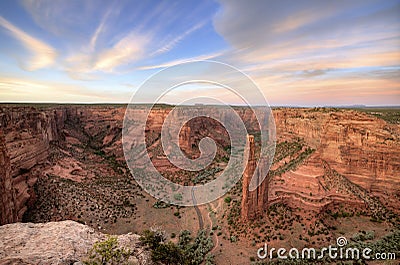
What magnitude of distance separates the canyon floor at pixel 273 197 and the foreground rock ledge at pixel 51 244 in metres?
12.0

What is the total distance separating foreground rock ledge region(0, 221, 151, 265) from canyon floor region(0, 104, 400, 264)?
1203 cm

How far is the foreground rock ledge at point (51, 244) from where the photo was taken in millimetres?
6453

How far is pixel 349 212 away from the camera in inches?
900

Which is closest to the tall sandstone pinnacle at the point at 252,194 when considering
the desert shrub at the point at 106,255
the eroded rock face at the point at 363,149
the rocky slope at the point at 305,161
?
the rocky slope at the point at 305,161

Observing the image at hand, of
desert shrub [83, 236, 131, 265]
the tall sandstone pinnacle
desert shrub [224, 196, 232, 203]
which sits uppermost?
desert shrub [83, 236, 131, 265]

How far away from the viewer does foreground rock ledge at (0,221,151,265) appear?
6453mm

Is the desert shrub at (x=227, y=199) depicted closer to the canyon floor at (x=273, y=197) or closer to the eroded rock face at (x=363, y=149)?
the canyon floor at (x=273, y=197)

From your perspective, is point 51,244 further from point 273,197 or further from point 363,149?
point 363,149

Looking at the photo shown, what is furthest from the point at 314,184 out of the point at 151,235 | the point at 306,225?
the point at 151,235

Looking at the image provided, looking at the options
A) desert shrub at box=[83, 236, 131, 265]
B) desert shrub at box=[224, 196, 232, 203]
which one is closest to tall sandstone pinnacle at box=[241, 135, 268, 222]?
desert shrub at box=[224, 196, 232, 203]

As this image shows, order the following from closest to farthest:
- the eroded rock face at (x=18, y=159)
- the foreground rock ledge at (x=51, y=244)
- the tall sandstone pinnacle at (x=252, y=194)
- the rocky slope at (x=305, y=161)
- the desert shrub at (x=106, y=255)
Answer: the foreground rock ledge at (x=51, y=244), the desert shrub at (x=106, y=255), the eroded rock face at (x=18, y=159), the rocky slope at (x=305, y=161), the tall sandstone pinnacle at (x=252, y=194)

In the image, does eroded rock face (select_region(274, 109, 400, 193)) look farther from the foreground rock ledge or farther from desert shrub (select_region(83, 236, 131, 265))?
desert shrub (select_region(83, 236, 131, 265))

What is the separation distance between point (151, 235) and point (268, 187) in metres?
18.1

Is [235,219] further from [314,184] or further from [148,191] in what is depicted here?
[148,191]
